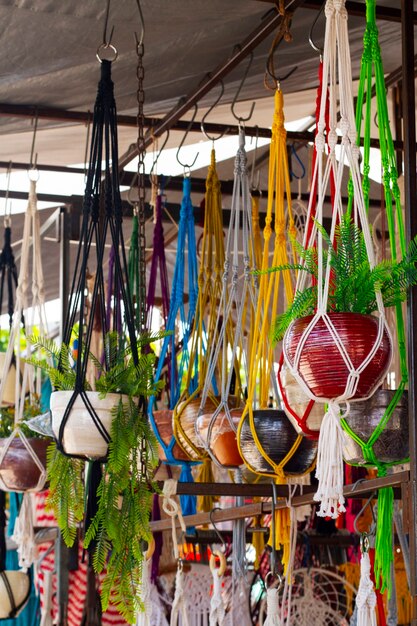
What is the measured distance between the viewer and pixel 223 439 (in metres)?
2.34

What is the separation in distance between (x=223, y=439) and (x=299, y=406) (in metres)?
0.45

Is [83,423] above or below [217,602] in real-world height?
above

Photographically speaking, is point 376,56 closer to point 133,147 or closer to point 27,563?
point 133,147

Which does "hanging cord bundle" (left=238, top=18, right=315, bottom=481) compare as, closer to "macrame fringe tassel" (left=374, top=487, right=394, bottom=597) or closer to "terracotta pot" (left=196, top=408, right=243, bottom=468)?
"terracotta pot" (left=196, top=408, right=243, bottom=468)

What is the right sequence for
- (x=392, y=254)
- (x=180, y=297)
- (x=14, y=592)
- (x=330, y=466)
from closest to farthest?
(x=330, y=466) < (x=392, y=254) < (x=180, y=297) < (x=14, y=592)

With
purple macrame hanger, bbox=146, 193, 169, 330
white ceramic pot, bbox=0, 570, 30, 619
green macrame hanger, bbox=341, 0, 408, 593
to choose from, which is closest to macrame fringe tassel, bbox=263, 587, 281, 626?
green macrame hanger, bbox=341, 0, 408, 593

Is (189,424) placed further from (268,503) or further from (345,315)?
(345,315)

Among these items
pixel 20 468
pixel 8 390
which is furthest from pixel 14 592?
pixel 20 468

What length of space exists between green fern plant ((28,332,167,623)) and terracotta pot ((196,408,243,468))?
0.33 meters

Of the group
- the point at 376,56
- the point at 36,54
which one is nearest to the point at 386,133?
the point at 376,56

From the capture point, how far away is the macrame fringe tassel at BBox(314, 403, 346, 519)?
1.61 meters

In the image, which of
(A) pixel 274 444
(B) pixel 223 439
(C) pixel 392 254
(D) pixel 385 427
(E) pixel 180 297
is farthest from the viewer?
(E) pixel 180 297

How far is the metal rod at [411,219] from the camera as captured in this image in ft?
5.60

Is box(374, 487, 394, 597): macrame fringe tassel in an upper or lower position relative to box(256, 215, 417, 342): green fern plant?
lower
